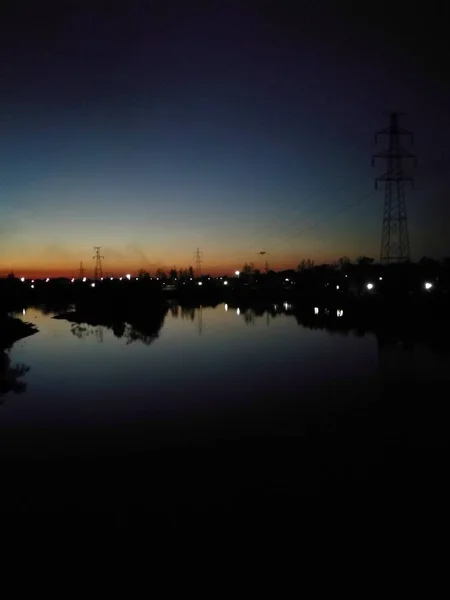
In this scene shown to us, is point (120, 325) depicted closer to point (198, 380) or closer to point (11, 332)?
point (11, 332)

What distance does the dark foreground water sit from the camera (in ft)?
28.7

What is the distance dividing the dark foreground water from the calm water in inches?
3.7

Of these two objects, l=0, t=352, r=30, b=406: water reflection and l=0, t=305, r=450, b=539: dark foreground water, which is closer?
l=0, t=305, r=450, b=539: dark foreground water

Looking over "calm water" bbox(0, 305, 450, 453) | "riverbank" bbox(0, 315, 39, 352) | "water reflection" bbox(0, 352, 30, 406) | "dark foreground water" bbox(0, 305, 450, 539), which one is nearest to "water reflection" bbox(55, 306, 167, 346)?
"calm water" bbox(0, 305, 450, 453)

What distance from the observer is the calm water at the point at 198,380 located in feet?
48.8

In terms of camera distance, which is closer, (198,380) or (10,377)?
(198,380)

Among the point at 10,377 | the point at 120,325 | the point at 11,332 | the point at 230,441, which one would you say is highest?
the point at 120,325

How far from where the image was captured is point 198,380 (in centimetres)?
2114

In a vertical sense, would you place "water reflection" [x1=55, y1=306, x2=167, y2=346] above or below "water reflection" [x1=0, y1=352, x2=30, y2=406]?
above

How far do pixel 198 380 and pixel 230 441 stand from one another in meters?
8.48

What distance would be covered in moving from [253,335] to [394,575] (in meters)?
30.3

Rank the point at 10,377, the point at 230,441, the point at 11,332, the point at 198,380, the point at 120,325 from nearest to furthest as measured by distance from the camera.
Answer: the point at 230,441 → the point at 198,380 → the point at 10,377 → the point at 11,332 → the point at 120,325

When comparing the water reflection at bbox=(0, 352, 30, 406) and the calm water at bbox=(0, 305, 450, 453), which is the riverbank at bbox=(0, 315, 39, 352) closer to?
the calm water at bbox=(0, 305, 450, 453)

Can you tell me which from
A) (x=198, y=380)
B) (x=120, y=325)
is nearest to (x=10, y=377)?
(x=198, y=380)
